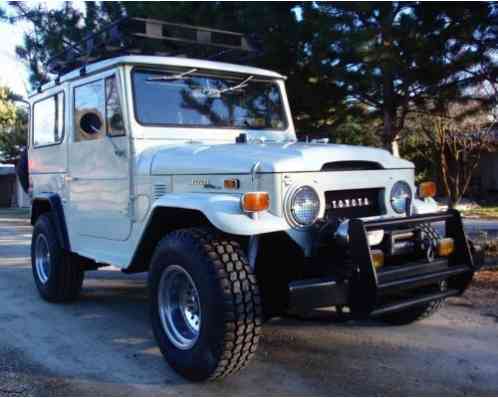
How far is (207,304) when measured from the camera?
3.53 metres

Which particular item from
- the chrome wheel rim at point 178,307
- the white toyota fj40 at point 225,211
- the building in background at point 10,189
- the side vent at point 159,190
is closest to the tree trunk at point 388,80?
the white toyota fj40 at point 225,211

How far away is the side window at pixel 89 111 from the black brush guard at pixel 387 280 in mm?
2542

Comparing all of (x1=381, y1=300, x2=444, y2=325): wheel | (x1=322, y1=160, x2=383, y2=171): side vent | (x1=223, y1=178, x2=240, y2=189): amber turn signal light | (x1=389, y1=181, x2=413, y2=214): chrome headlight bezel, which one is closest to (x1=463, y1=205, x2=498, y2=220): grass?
(x1=381, y1=300, x2=444, y2=325): wheel

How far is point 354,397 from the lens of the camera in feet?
11.5

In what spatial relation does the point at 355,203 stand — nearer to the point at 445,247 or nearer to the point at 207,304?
the point at 445,247

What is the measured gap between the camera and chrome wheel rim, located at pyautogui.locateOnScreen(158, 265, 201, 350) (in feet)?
13.1

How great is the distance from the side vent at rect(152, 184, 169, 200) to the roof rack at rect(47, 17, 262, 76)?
1.35 metres

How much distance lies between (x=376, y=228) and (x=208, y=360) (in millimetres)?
1390

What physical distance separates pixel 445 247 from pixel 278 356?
4.94 ft

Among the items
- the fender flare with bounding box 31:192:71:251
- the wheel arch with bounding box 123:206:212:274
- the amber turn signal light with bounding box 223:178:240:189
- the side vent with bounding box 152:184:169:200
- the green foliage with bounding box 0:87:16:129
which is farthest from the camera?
the green foliage with bounding box 0:87:16:129

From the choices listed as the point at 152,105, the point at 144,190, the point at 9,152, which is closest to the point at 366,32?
the point at 152,105

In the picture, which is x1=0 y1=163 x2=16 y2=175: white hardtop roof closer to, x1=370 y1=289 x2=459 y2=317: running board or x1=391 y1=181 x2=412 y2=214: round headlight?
x1=391 y1=181 x2=412 y2=214: round headlight

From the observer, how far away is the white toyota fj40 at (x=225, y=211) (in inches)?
140

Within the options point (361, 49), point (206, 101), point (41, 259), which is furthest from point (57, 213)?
point (361, 49)
